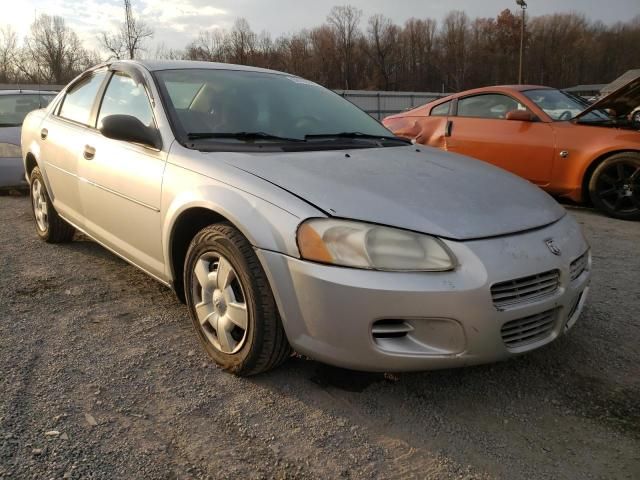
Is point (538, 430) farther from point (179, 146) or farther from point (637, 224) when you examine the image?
point (637, 224)

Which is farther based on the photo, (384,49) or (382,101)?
(384,49)

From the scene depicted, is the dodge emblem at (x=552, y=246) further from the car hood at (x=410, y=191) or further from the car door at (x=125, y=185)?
the car door at (x=125, y=185)

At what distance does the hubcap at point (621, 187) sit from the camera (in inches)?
206

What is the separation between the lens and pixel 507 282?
1.97 metres

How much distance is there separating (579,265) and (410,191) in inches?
32.1

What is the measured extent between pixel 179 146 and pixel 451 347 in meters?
1.58

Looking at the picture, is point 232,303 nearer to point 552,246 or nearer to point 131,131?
point 131,131

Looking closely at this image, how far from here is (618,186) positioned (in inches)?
210

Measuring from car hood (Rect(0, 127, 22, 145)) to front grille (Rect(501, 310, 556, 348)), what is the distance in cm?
645

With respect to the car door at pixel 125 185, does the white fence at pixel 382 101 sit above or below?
above

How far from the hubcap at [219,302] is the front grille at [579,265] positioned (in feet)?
4.47

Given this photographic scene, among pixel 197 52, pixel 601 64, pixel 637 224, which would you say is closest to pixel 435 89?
pixel 601 64

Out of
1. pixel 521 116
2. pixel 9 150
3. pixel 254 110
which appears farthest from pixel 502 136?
pixel 9 150

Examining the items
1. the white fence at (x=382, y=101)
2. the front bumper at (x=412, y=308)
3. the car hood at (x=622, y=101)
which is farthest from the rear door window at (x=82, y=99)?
the white fence at (x=382, y=101)
